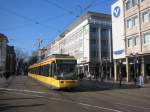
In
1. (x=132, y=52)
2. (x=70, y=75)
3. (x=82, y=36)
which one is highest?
(x=82, y=36)

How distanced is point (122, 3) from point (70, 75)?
91.1ft

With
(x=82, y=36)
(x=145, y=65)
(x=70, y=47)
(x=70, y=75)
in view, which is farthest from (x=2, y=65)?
(x=70, y=75)

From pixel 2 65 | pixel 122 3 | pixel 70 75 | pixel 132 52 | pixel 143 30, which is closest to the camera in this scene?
pixel 70 75

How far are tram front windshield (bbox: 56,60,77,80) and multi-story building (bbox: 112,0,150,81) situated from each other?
58.5 ft

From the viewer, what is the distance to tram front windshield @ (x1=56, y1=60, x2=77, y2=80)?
88.2 feet

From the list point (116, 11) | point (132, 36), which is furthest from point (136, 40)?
point (116, 11)

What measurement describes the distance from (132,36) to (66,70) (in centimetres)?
2315

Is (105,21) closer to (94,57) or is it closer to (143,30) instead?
(94,57)

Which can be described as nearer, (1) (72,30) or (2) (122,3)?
(2) (122,3)

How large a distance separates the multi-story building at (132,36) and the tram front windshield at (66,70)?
1782 centimetres

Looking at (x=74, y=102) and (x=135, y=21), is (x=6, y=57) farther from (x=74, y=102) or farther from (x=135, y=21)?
(x=74, y=102)

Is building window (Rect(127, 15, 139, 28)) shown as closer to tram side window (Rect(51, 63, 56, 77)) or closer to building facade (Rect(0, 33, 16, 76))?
tram side window (Rect(51, 63, 56, 77))

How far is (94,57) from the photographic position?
77.0m

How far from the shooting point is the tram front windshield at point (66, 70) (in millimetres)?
26883
